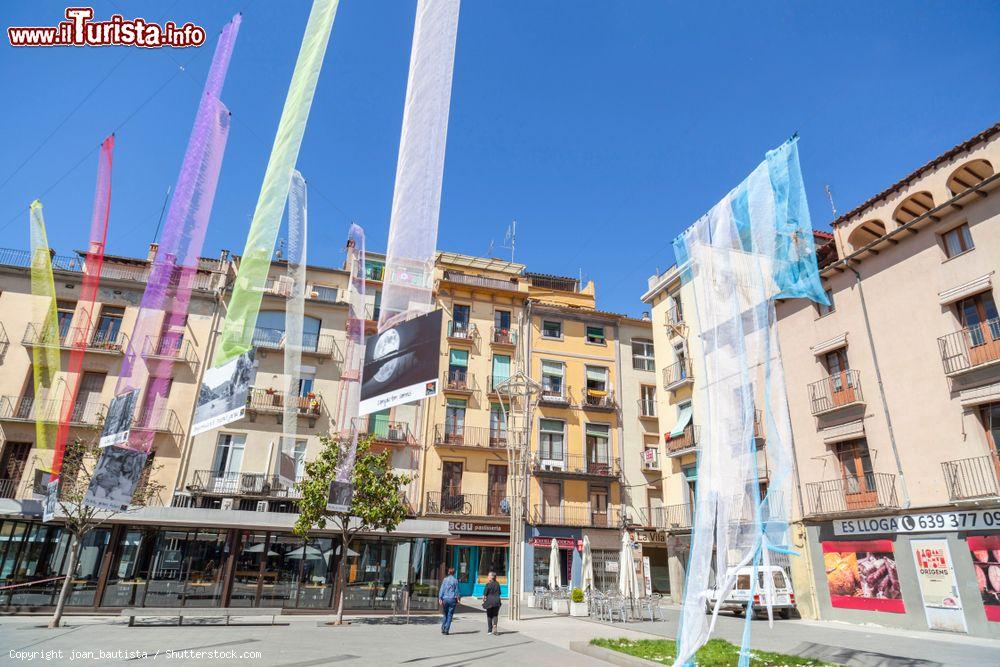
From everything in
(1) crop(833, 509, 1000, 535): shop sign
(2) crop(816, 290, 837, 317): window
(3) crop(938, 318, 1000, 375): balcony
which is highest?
(2) crop(816, 290, 837, 317): window

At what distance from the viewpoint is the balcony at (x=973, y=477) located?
48.1 ft

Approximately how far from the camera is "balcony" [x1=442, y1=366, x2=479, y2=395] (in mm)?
30219

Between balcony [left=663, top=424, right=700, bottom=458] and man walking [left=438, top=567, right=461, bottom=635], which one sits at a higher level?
balcony [left=663, top=424, right=700, bottom=458]

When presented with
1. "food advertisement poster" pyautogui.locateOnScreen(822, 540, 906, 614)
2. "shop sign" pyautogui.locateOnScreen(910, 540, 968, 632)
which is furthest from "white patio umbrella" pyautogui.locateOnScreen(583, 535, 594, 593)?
"shop sign" pyautogui.locateOnScreen(910, 540, 968, 632)

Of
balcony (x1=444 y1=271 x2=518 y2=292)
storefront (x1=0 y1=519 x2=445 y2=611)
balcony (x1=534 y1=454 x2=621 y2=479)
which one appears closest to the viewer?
storefront (x1=0 y1=519 x2=445 y2=611)

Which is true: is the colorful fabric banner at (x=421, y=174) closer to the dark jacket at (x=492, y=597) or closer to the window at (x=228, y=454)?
the dark jacket at (x=492, y=597)

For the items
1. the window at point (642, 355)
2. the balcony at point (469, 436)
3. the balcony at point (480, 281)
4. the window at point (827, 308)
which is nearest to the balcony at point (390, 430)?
the balcony at point (469, 436)

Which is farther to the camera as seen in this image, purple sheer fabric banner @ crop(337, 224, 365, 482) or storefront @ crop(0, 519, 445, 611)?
storefront @ crop(0, 519, 445, 611)

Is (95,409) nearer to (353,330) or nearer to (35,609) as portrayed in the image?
(35,609)

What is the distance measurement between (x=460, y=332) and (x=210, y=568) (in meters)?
17.1

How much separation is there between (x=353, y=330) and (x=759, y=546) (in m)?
6.61

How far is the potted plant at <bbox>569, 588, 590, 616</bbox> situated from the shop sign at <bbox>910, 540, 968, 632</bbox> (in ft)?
33.6

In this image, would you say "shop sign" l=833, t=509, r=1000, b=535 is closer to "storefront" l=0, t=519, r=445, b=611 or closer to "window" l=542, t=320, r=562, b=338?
"storefront" l=0, t=519, r=445, b=611

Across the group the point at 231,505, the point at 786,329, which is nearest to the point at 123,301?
the point at 231,505
